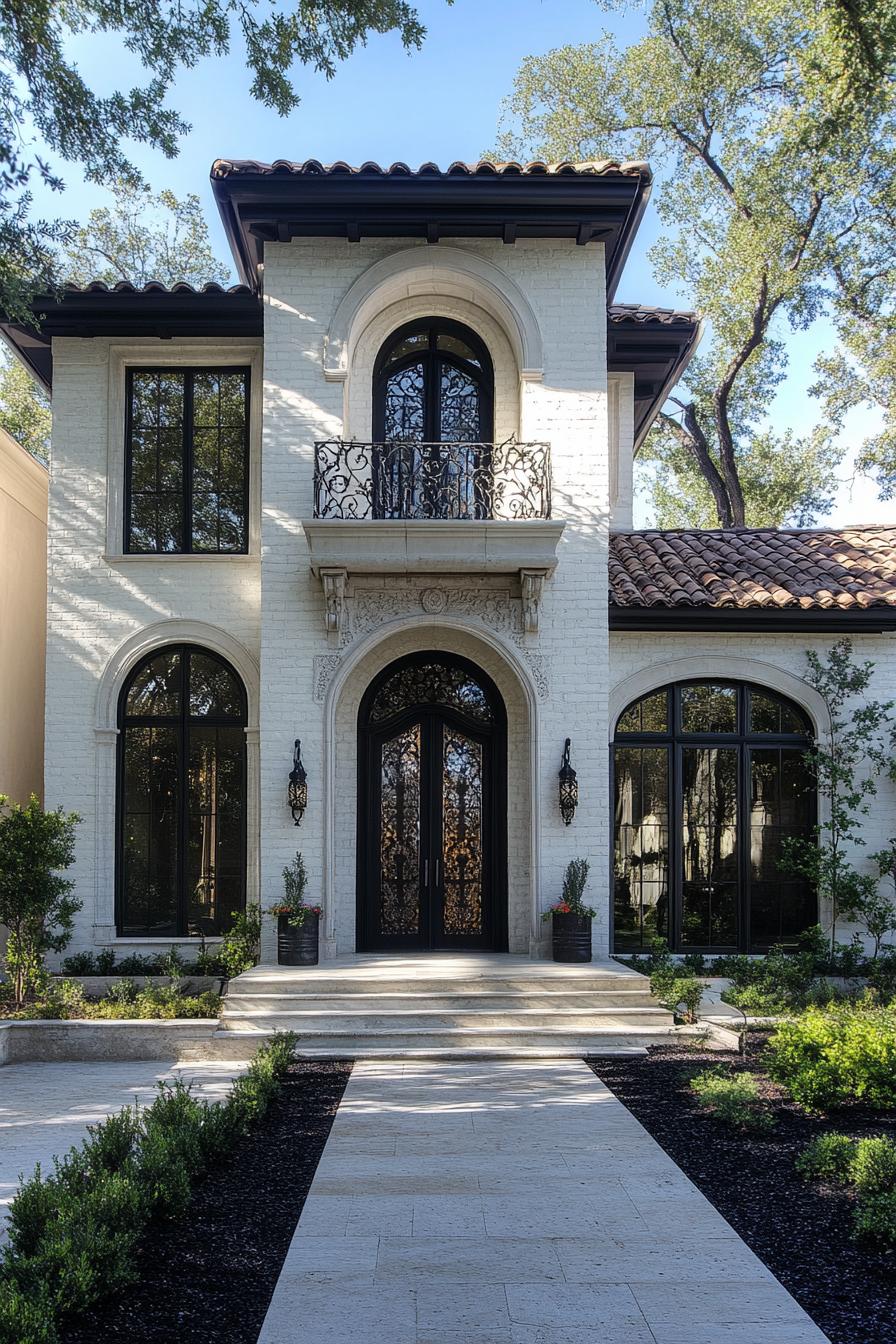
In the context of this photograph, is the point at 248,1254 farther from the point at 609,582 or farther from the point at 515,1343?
the point at 609,582

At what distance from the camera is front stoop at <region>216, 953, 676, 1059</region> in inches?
404

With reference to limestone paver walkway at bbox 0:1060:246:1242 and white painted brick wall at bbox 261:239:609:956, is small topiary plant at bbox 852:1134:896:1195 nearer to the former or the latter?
limestone paver walkway at bbox 0:1060:246:1242

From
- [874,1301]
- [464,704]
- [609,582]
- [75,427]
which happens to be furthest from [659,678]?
[874,1301]

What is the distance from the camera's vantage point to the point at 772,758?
13500 millimetres

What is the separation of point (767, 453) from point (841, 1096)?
73.8 ft

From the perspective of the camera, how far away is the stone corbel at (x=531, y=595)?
40.4ft

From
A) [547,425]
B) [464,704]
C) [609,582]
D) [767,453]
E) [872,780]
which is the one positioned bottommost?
[872,780]

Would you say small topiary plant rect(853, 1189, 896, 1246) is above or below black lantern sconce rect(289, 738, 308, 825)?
below

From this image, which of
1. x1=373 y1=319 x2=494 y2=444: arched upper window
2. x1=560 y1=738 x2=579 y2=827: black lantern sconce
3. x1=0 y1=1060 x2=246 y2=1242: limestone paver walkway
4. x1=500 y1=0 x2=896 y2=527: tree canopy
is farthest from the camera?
x1=500 y1=0 x2=896 y2=527: tree canopy

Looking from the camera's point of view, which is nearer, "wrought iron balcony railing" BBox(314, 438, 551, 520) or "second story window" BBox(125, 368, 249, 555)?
"wrought iron balcony railing" BBox(314, 438, 551, 520)

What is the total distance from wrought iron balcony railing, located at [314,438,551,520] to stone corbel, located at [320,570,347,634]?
2.18 ft

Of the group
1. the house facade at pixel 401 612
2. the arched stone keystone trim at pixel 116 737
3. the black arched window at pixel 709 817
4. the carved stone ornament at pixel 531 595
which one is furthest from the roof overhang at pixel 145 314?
the black arched window at pixel 709 817

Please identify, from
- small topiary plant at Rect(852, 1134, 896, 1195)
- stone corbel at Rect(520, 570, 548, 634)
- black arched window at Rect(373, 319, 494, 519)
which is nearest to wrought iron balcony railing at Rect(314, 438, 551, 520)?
black arched window at Rect(373, 319, 494, 519)

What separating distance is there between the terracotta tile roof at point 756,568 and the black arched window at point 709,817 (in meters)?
1.10
